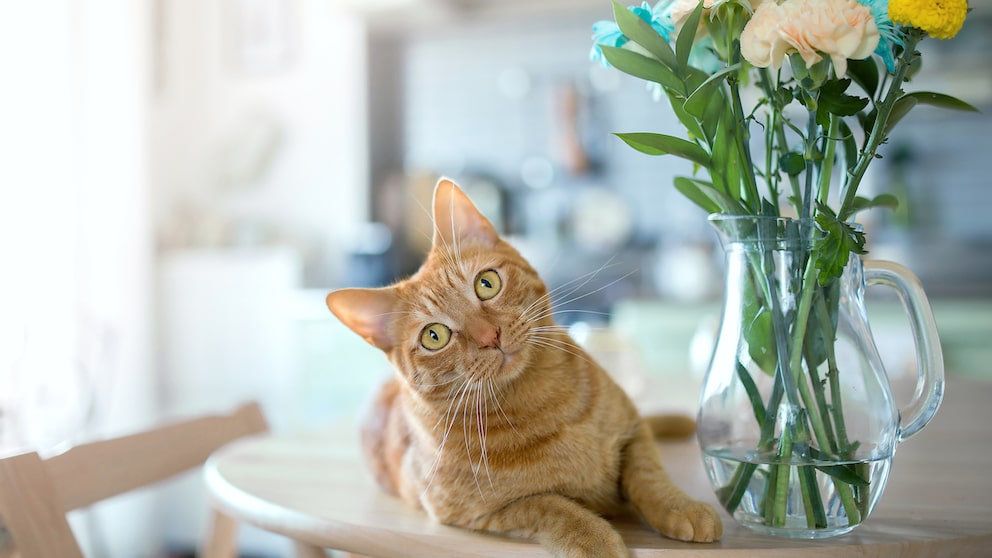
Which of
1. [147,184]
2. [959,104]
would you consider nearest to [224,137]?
[147,184]

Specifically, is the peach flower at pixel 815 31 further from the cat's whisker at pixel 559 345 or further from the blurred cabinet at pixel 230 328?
the blurred cabinet at pixel 230 328

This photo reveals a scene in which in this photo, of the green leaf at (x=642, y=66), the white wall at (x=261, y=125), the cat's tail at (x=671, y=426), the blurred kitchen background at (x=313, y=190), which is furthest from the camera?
the white wall at (x=261, y=125)

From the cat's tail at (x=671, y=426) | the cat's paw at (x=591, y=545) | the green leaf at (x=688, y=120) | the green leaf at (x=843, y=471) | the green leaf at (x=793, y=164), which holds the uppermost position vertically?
the green leaf at (x=688, y=120)

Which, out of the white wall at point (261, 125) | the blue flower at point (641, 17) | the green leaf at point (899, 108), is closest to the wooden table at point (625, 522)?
the green leaf at point (899, 108)

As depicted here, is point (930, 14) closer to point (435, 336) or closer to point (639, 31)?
point (639, 31)

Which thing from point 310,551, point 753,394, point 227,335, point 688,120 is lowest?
point 227,335

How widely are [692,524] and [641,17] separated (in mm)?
456

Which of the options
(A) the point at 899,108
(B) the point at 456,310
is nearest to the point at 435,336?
(B) the point at 456,310

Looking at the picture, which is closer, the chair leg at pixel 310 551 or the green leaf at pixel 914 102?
the green leaf at pixel 914 102

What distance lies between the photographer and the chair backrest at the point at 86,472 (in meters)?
0.84

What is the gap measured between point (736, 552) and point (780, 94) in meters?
0.38

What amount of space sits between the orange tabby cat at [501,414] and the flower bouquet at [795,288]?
0.28 ft

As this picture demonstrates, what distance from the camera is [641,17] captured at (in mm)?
714

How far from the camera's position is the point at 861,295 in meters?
0.69
